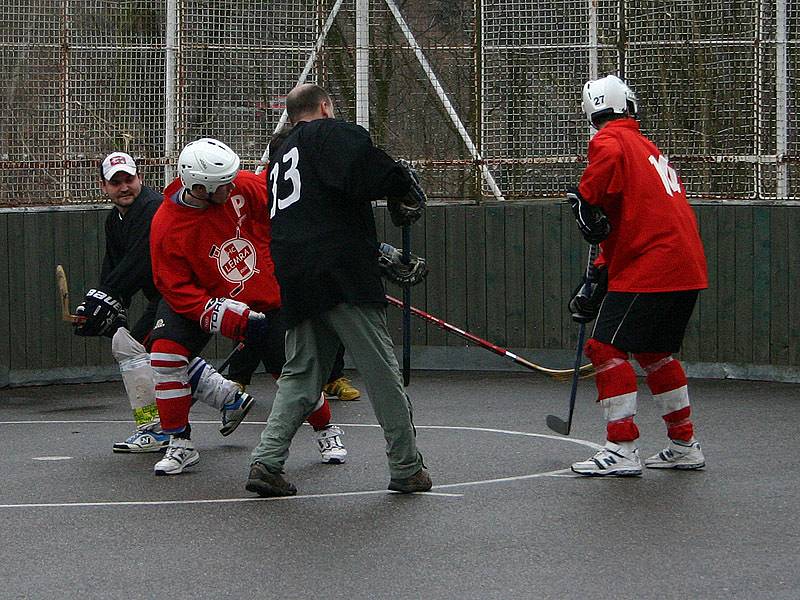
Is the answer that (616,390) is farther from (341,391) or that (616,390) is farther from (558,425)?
(341,391)

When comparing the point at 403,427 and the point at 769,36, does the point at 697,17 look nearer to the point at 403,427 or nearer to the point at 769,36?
the point at 769,36

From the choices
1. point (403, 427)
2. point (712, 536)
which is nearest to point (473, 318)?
point (403, 427)

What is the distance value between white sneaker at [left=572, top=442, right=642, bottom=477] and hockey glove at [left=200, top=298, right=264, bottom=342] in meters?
2.00

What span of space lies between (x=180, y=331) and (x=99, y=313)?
1124 millimetres

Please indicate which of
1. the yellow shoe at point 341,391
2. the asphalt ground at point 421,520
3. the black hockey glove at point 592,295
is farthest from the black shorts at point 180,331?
A: the yellow shoe at point 341,391

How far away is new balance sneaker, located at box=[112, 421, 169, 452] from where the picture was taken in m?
9.86

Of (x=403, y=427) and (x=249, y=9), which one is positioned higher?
(x=249, y=9)

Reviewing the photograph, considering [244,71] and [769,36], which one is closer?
[769,36]

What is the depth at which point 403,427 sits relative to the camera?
26.0 ft

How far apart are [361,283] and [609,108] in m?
1.77

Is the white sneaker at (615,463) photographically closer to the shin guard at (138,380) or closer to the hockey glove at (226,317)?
the hockey glove at (226,317)

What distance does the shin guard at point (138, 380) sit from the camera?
32.9 ft

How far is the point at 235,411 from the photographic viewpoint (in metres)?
9.17

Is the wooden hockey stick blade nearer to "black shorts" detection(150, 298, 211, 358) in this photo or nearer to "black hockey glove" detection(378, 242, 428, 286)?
"black hockey glove" detection(378, 242, 428, 286)
